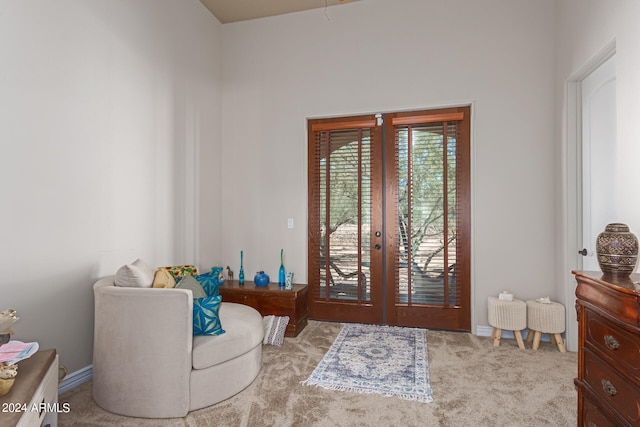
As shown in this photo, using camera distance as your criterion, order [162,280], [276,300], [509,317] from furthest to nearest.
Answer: [276,300]
[509,317]
[162,280]

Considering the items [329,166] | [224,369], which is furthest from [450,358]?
[329,166]

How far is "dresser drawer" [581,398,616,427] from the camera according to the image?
4.76 ft

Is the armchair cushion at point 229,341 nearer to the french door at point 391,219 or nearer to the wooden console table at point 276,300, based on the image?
the wooden console table at point 276,300

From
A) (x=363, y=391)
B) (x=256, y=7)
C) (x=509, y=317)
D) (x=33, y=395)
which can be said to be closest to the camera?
(x=33, y=395)

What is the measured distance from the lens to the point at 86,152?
8.21 ft

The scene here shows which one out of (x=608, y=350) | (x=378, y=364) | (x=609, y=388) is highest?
(x=608, y=350)

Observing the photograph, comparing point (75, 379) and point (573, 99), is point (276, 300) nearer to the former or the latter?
point (75, 379)

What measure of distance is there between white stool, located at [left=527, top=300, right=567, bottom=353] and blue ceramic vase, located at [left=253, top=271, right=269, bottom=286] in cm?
261

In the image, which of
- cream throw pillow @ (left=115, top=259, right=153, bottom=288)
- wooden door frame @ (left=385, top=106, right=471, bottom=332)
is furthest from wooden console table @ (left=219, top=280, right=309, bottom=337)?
cream throw pillow @ (left=115, top=259, right=153, bottom=288)

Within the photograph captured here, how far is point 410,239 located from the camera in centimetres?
369

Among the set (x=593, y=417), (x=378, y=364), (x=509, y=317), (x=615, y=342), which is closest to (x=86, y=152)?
(x=378, y=364)

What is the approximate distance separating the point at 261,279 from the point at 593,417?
2941 millimetres

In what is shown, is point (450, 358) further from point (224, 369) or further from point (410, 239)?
point (224, 369)

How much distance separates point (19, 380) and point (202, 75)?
339cm
